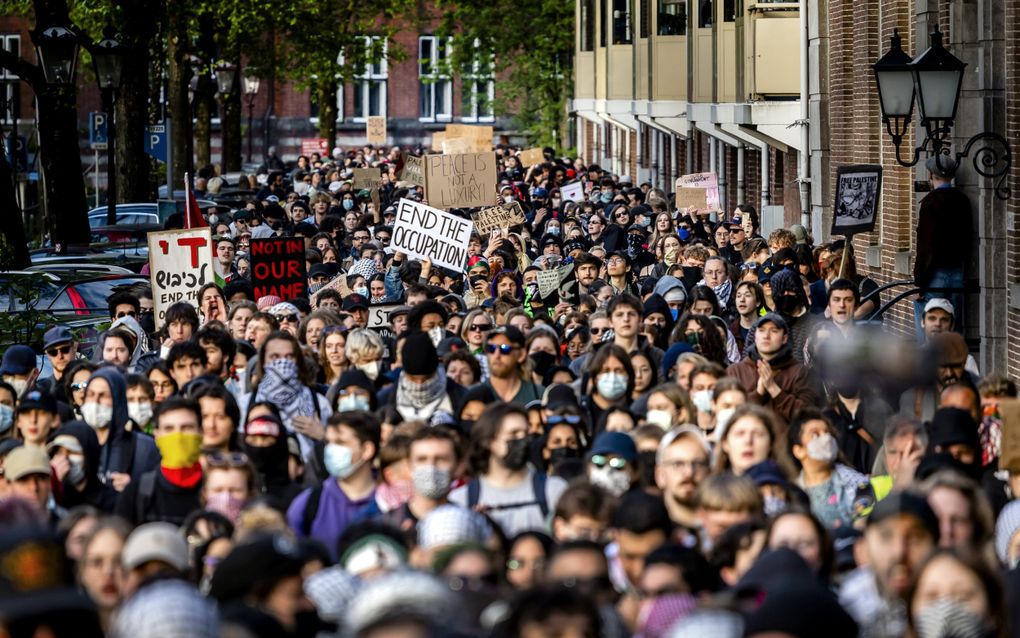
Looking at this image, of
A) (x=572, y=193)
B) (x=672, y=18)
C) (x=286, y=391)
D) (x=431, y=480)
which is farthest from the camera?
(x=672, y=18)

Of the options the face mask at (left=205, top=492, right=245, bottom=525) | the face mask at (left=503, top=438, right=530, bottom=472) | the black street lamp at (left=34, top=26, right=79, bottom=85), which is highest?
the black street lamp at (left=34, top=26, right=79, bottom=85)

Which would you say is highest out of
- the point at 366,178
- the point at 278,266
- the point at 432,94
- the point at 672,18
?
the point at 672,18

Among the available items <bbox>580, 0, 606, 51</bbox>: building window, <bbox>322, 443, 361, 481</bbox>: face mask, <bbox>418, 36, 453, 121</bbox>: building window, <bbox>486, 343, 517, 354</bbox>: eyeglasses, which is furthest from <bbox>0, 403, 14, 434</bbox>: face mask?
<bbox>418, 36, 453, 121</bbox>: building window

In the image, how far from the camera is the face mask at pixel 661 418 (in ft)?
35.0

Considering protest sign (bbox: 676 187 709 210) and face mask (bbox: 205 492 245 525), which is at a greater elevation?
protest sign (bbox: 676 187 709 210)

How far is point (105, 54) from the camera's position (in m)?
26.2

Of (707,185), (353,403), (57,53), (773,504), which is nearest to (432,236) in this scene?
(57,53)

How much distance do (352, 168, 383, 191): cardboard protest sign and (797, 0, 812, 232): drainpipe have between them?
930 centimetres

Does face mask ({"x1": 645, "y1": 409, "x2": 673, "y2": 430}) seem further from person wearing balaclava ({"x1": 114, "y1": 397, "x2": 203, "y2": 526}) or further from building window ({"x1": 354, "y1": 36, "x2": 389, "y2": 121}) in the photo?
building window ({"x1": 354, "y1": 36, "x2": 389, "y2": 121})

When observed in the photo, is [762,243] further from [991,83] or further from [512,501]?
[512,501]

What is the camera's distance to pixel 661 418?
35.1 ft

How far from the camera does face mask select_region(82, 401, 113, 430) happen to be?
11258 mm

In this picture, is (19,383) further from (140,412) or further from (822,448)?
(822,448)

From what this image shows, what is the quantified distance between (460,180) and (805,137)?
4.16 meters
